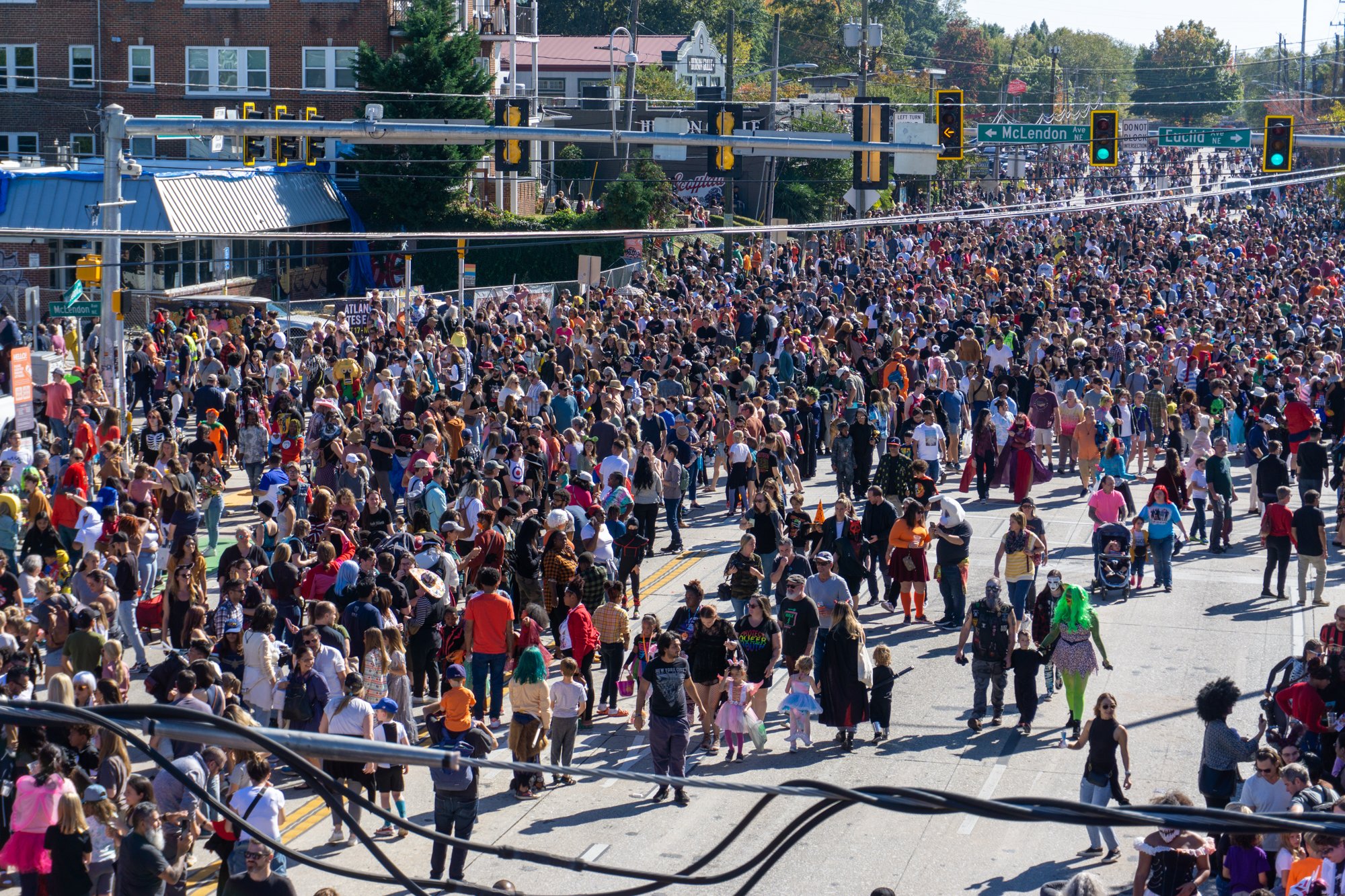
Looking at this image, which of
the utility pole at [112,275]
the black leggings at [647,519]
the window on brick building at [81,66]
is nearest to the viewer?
the black leggings at [647,519]

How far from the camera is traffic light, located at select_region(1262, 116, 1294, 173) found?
31203mm

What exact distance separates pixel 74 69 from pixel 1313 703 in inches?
2154

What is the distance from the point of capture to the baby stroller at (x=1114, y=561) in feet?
59.1

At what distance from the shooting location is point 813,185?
66375 millimetres

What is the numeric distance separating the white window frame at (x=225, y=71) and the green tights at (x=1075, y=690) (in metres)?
49.0

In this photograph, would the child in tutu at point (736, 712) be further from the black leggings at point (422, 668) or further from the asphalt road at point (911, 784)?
the black leggings at point (422, 668)

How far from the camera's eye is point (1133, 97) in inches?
6147

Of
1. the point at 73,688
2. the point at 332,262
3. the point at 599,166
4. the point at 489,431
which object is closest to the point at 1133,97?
the point at 599,166

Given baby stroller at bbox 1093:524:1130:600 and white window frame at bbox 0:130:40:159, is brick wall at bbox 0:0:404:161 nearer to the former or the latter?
white window frame at bbox 0:130:40:159

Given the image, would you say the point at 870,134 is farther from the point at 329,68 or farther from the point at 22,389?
the point at 329,68

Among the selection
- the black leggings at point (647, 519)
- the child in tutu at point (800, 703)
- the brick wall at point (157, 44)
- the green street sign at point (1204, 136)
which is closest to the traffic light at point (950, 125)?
the black leggings at point (647, 519)

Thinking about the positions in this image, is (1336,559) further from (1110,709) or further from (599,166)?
(599,166)

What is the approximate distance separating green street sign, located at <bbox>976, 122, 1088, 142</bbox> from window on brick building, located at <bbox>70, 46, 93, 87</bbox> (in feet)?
116

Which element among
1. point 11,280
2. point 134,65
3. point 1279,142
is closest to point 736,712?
point 1279,142
